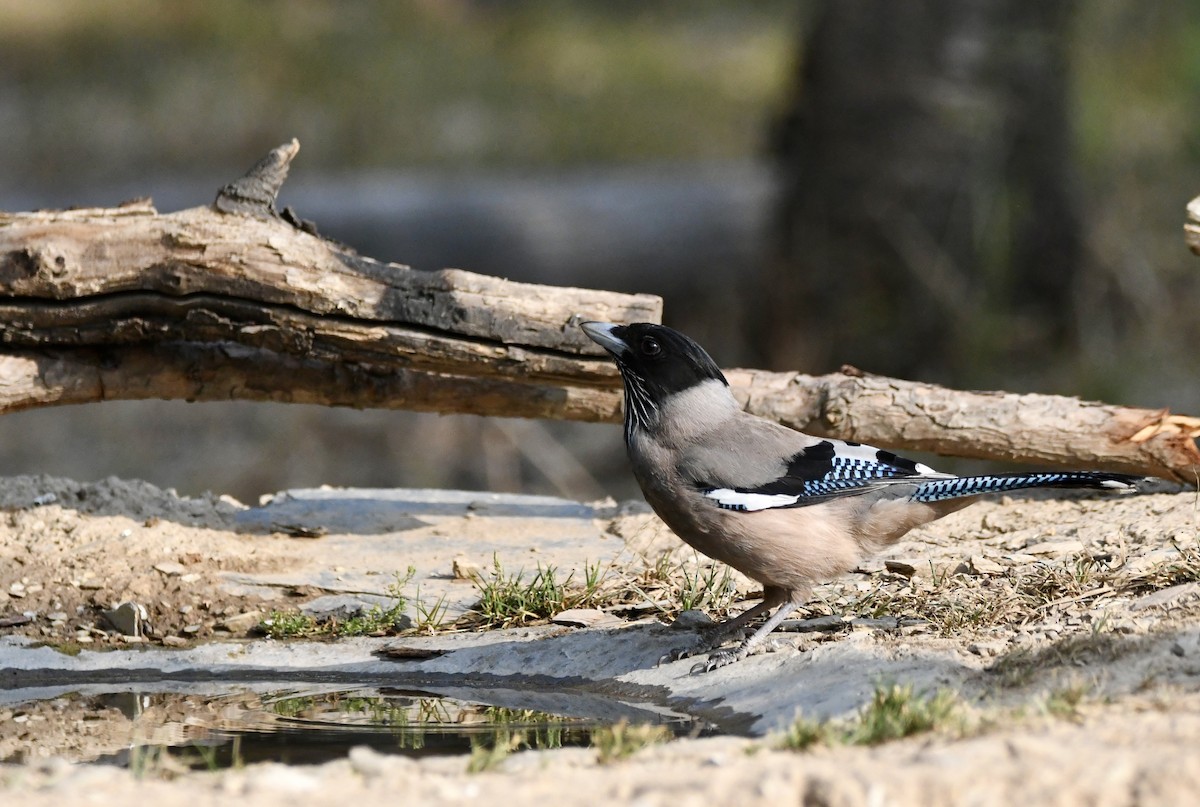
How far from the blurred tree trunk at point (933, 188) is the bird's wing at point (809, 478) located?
19.9ft

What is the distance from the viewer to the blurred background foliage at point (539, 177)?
11859mm

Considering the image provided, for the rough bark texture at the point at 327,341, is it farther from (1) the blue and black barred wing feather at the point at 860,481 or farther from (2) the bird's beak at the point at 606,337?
(1) the blue and black barred wing feather at the point at 860,481

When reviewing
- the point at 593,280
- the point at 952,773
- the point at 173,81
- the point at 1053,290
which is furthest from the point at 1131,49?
the point at 952,773

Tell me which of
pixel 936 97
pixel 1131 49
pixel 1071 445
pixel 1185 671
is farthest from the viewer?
pixel 1131 49

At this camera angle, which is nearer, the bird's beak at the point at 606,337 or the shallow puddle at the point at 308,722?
the shallow puddle at the point at 308,722

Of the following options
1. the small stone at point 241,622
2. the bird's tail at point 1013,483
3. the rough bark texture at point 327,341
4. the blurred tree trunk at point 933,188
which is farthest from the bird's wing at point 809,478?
the blurred tree trunk at point 933,188

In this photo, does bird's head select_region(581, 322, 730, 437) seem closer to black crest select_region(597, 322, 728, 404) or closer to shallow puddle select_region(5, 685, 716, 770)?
black crest select_region(597, 322, 728, 404)

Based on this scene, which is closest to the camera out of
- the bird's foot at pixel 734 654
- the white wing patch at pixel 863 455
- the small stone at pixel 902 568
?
the bird's foot at pixel 734 654

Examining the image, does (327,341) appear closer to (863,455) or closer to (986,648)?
(863,455)

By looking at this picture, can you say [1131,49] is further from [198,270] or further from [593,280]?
[198,270]

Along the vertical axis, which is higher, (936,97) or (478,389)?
(936,97)

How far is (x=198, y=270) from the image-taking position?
5.92 meters

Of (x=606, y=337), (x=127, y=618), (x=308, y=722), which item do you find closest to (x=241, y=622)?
(x=127, y=618)

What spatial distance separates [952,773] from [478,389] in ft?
12.4
